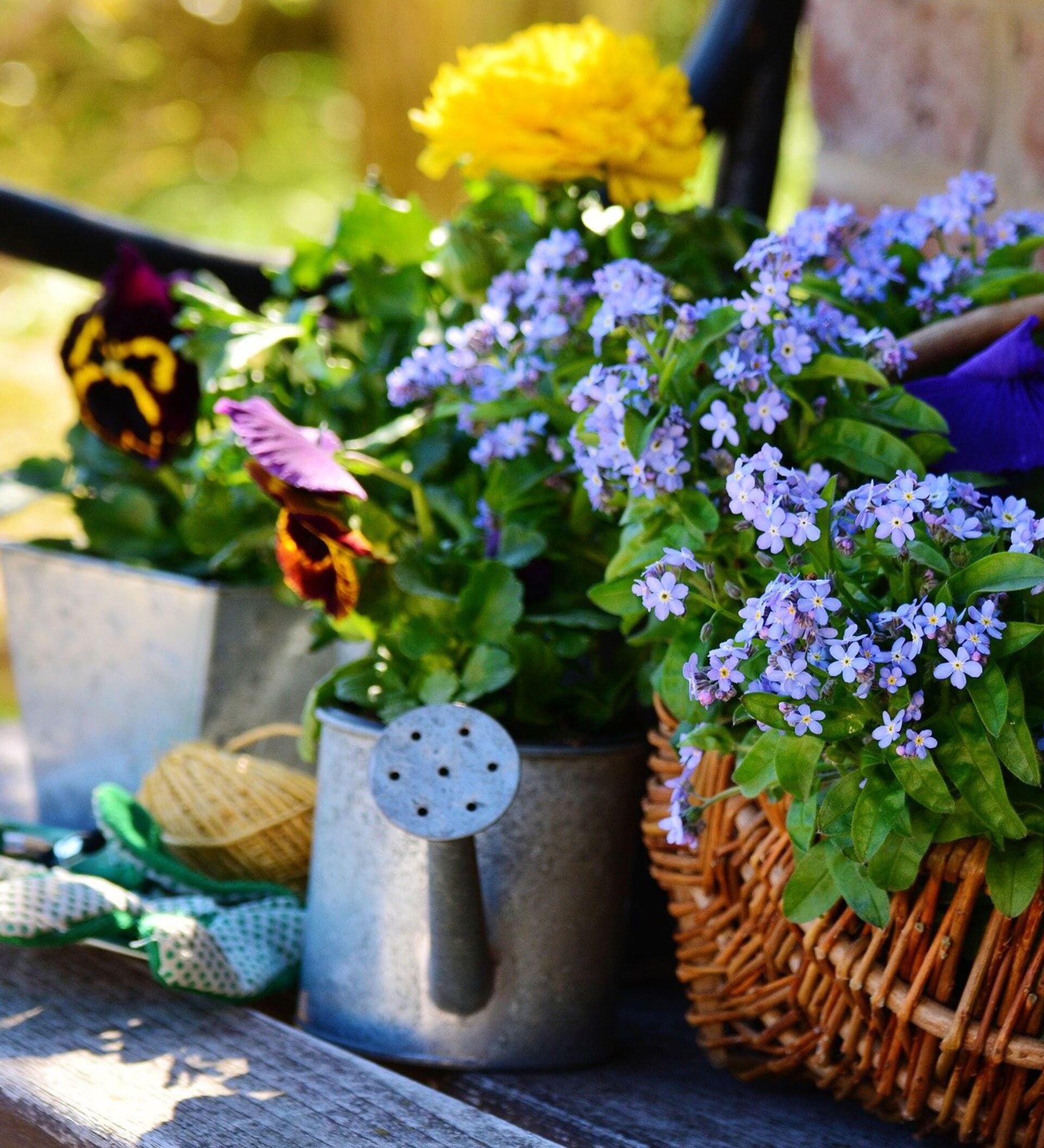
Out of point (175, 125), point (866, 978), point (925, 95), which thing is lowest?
point (866, 978)

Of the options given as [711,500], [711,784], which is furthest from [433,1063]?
[711,500]

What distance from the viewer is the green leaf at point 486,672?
725mm

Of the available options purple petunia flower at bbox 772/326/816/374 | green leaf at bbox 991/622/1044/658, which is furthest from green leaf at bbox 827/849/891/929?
purple petunia flower at bbox 772/326/816/374

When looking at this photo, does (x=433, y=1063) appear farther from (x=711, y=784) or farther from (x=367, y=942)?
(x=711, y=784)

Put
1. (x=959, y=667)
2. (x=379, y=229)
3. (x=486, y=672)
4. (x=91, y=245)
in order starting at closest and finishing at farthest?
(x=959, y=667) < (x=486, y=672) < (x=379, y=229) < (x=91, y=245)

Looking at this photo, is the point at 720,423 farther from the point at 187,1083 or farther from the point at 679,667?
the point at 187,1083

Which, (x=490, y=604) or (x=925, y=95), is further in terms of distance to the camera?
(x=925, y=95)

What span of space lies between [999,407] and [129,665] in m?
0.59

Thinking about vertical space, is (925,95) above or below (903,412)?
above

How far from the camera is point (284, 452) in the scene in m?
0.68

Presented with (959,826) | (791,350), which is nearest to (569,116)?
(791,350)

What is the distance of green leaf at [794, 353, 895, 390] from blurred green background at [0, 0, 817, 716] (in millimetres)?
3563

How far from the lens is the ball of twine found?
0.85 m

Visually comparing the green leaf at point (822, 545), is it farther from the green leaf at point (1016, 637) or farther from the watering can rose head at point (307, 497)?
the watering can rose head at point (307, 497)
